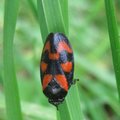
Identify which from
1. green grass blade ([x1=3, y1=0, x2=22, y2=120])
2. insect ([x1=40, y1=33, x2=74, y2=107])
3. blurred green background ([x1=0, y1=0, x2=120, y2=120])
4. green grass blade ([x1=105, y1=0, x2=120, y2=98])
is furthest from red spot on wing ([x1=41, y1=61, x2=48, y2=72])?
blurred green background ([x1=0, y1=0, x2=120, y2=120])

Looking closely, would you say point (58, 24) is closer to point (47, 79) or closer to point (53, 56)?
point (53, 56)

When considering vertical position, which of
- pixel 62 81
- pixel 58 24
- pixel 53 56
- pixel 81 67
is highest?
pixel 58 24

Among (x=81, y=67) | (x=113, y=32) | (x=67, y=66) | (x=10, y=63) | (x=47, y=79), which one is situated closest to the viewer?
(x=113, y=32)

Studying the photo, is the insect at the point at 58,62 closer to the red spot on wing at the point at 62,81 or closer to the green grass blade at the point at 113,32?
the red spot on wing at the point at 62,81

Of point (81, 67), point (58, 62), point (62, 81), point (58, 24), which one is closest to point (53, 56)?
point (58, 62)

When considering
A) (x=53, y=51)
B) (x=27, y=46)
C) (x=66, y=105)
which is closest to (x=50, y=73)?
(x=53, y=51)

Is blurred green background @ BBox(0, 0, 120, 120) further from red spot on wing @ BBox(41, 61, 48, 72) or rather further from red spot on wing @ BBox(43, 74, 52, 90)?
red spot on wing @ BBox(41, 61, 48, 72)

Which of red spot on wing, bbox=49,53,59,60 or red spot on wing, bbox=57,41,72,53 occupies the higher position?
red spot on wing, bbox=57,41,72,53
